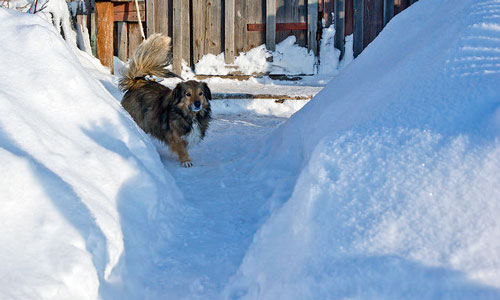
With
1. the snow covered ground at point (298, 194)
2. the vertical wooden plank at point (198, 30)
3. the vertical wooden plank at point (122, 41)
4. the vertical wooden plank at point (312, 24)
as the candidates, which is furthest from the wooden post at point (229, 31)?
the snow covered ground at point (298, 194)

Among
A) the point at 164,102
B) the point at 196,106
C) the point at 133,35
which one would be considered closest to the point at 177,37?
the point at 133,35

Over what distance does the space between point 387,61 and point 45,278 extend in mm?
2246

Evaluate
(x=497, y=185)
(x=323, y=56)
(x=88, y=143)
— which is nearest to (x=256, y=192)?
(x=88, y=143)

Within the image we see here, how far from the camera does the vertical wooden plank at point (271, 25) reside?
880 centimetres

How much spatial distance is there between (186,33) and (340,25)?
267 cm

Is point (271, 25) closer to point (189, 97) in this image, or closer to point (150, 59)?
point (150, 59)

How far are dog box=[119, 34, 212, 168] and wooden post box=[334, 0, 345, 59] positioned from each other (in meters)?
4.21

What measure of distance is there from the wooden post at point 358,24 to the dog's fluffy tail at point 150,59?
4.36 m

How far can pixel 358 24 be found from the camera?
877cm

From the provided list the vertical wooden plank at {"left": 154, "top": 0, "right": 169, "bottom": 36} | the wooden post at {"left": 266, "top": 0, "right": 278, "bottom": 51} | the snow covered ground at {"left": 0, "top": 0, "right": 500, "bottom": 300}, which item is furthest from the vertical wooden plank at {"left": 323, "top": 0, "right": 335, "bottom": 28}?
the snow covered ground at {"left": 0, "top": 0, "right": 500, "bottom": 300}

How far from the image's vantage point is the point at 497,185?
5.19 ft

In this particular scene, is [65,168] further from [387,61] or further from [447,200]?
[387,61]

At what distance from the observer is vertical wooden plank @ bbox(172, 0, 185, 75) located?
879 centimetres

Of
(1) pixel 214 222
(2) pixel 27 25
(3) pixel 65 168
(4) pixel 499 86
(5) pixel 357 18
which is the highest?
(5) pixel 357 18
